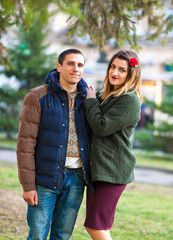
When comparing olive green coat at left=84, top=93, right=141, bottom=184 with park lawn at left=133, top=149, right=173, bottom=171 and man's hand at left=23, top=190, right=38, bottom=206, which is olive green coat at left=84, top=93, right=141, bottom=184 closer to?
man's hand at left=23, top=190, right=38, bottom=206

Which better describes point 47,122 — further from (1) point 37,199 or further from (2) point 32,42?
(2) point 32,42

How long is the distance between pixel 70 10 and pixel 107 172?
5.15 feet

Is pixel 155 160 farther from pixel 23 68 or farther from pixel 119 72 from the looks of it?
pixel 119 72

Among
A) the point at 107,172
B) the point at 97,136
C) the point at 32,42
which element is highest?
the point at 32,42

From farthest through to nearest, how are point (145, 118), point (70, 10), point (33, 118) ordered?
1. point (145, 118)
2. point (33, 118)
3. point (70, 10)

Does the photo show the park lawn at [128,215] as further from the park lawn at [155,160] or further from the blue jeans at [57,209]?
the park lawn at [155,160]

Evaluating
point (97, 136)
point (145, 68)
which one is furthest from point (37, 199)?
point (145, 68)

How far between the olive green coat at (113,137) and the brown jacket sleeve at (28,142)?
45 centimetres

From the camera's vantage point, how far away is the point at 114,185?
3.00 metres

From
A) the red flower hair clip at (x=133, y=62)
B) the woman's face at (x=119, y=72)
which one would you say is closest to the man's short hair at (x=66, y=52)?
the woman's face at (x=119, y=72)

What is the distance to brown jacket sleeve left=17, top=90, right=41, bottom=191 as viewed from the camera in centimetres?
285

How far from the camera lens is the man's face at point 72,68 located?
2969 mm

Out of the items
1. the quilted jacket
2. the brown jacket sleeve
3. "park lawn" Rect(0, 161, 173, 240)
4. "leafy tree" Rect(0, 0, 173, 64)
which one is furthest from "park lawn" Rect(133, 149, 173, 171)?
the brown jacket sleeve

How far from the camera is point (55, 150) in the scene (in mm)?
2916
